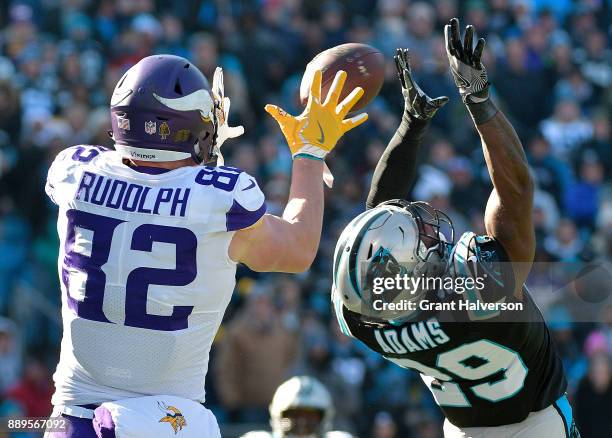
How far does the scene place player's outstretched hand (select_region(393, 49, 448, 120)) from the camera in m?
4.61

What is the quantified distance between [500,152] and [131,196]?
4.20ft

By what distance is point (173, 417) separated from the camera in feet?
11.9

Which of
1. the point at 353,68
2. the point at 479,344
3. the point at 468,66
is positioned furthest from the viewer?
the point at 353,68

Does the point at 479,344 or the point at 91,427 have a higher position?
the point at 479,344

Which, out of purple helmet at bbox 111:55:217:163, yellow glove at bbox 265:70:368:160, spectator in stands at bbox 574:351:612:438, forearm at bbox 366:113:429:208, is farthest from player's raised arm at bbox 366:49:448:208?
spectator in stands at bbox 574:351:612:438

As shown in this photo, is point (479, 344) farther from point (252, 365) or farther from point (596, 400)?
point (596, 400)

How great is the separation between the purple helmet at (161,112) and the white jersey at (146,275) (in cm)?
11

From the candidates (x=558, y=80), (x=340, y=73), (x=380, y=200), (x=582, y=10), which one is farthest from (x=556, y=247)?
(x=340, y=73)

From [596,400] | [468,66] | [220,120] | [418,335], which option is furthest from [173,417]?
[596,400]

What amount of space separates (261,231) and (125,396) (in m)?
0.69

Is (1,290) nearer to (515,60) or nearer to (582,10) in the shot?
(515,60)

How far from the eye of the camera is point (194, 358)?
3740mm

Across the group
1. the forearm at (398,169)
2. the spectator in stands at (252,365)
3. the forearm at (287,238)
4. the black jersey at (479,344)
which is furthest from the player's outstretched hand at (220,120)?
the spectator in stands at (252,365)

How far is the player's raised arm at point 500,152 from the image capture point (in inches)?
157
